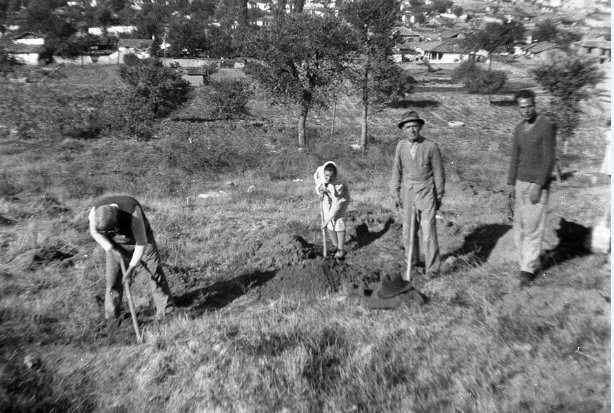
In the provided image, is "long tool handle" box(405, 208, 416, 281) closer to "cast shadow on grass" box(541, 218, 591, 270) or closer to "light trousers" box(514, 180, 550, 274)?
"light trousers" box(514, 180, 550, 274)

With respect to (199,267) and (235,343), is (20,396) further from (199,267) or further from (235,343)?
(199,267)

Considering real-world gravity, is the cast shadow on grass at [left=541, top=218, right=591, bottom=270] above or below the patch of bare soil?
above

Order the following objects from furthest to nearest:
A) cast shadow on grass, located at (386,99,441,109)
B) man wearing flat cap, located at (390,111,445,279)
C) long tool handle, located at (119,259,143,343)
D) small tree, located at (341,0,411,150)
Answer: cast shadow on grass, located at (386,99,441,109) < small tree, located at (341,0,411,150) < man wearing flat cap, located at (390,111,445,279) < long tool handle, located at (119,259,143,343)

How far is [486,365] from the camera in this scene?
341 cm

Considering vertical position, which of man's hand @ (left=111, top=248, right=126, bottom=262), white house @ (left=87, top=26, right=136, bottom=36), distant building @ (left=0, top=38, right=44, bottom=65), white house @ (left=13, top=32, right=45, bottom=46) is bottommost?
man's hand @ (left=111, top=248, right=126, bottom=262)

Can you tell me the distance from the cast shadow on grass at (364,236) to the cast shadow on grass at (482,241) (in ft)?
4.13

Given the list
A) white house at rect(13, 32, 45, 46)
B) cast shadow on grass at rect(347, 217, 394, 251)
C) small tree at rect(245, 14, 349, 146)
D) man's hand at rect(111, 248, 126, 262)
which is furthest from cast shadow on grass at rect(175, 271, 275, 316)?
white house at rect(13, 32, 45, 46)

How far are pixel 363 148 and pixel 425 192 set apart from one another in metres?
22.0

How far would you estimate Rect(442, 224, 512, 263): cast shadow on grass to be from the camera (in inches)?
235

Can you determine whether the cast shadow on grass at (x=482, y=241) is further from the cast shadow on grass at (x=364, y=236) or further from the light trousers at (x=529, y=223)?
the cast shadow on grass at (x=364, y=236)

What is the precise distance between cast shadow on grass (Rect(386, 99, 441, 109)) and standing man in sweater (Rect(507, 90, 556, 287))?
3789 cm

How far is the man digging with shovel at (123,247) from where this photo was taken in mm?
4195

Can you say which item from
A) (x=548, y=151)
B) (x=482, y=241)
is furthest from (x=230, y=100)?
(x=548, y=151)

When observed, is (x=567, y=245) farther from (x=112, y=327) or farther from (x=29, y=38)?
(x=29, y=38)
